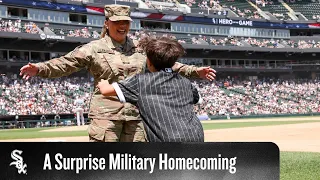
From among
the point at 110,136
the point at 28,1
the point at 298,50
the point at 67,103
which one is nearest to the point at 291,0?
the point at 298,50

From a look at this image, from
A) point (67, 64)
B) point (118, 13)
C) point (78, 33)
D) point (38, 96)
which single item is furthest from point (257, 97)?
point (67, 64)

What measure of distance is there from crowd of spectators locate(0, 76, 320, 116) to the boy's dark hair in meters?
41.8

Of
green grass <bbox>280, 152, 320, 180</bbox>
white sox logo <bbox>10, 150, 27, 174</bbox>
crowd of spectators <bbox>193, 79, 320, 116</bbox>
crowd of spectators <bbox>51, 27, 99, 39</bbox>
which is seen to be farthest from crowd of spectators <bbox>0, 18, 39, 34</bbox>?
white sox logo <bbox>10, 150, 27, 174</bbox>

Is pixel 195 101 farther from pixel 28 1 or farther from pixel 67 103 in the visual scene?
pixel 28 1

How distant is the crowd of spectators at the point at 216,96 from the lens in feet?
156

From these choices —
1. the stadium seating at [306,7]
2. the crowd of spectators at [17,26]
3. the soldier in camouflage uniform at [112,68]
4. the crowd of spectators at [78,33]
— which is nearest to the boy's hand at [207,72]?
the soldier in camouflage uniform at [112,68]

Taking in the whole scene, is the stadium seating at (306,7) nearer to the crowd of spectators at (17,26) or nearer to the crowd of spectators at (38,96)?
the crowd of spectators at (17,26)

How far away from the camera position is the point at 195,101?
4965 mm

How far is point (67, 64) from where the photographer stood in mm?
6566

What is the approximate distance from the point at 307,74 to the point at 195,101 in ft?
272

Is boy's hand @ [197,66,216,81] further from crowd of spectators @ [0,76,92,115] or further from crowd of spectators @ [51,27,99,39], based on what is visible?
crowd of spectators @ [51,27,99,39]

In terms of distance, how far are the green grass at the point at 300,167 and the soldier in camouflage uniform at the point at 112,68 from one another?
14.8 feet

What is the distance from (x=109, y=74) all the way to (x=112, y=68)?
0.08 m

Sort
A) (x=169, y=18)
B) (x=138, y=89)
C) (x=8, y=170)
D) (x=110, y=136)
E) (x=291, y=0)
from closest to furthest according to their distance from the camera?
(x=8, y=170) → (x=138, y=89) → (x=110, y=136) → (x=169, y=18) → (x=291, y=0)
